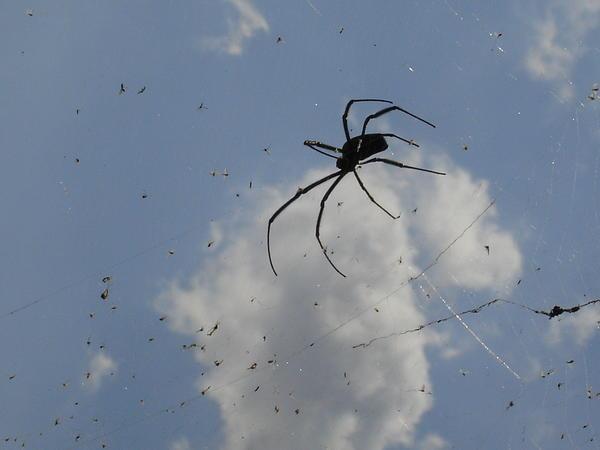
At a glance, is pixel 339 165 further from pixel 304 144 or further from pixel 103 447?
pixel 103 447

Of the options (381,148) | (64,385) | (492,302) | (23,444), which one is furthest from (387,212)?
(23,444)

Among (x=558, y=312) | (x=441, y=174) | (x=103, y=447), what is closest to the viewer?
(x=441, y=174)

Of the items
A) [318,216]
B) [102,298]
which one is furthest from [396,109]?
[102,298]

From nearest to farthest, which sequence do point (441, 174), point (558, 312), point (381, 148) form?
point (441, 174)
point (381, 148)
point (558, 312)

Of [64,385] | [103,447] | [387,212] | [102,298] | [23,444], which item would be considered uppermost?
[387,212]

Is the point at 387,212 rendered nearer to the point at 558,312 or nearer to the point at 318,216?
the point at 318,216

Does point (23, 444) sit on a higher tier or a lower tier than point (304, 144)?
lower

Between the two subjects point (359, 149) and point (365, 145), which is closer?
point (365, 145)

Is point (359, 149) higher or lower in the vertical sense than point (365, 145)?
lower

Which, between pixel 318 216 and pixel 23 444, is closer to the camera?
pixel 318 216
